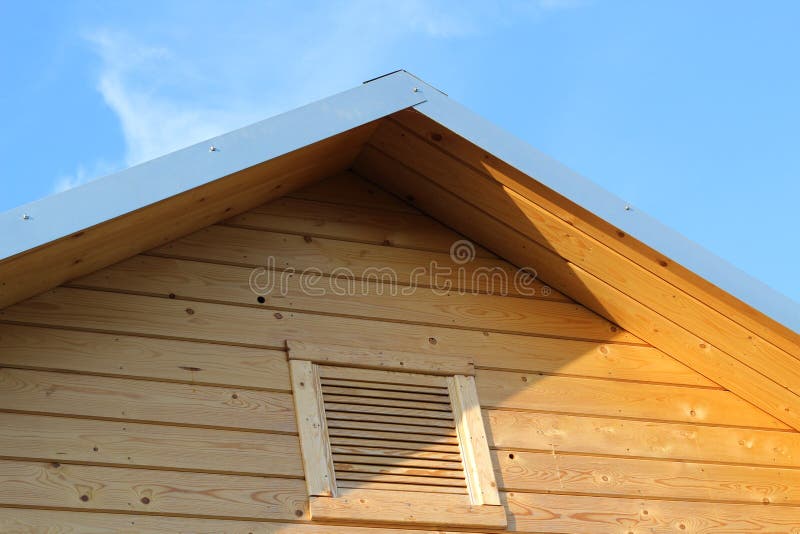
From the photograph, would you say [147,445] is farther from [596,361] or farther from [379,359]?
[596,361]

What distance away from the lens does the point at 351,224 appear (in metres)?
4.29

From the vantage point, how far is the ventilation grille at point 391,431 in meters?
3.64

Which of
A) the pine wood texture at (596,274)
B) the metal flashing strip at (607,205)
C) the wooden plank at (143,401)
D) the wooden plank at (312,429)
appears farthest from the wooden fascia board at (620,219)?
the wooden plank at (143,401)

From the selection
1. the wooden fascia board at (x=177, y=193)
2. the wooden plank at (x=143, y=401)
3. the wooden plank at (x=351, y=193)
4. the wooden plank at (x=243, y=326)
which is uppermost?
the wooden plank at (x=351, y=193)

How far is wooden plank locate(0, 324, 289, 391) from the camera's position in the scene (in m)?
3.45

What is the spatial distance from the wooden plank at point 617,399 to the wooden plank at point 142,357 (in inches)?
33.2

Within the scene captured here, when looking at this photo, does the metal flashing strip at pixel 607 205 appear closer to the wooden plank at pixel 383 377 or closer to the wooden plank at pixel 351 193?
the wooden plank at pixel 351 193

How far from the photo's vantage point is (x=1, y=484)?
3.14m

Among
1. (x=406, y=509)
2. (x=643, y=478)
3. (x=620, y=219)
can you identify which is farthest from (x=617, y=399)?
(x=406, y=509)

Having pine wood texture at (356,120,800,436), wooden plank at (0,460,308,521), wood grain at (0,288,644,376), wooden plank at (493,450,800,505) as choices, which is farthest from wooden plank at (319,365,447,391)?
pine wood texture at (356,120,800,436)

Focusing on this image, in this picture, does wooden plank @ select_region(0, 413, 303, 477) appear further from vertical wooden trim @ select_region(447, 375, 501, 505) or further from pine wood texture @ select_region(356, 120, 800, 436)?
pine wood texture @ select_region(356, 120, 800, 436)

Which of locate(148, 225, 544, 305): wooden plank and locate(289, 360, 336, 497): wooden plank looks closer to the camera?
locate(289, 360, 336, 497): wooden plank

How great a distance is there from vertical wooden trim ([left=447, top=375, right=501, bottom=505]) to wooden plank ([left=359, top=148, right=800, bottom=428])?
61 cm

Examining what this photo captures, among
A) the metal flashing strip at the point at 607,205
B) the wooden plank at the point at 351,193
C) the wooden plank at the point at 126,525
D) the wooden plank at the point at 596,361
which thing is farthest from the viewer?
the wooden plank at the point at 351,193
